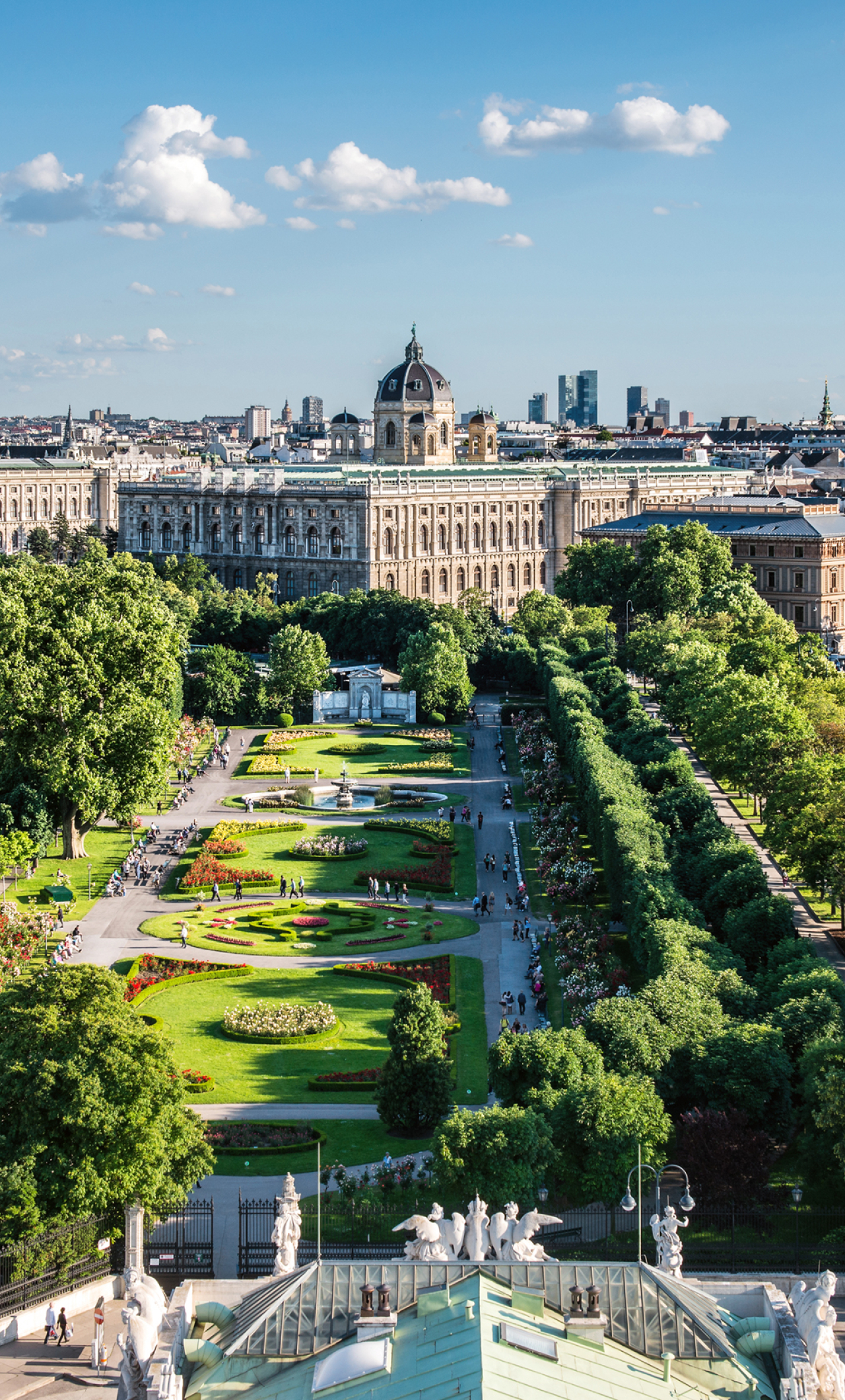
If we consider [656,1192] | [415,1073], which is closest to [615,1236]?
[656,1192]

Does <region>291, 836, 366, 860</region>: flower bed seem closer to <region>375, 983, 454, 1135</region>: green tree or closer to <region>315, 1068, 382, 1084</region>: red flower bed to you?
<region>315, 1068, 382, 1084</region>: red flower bed

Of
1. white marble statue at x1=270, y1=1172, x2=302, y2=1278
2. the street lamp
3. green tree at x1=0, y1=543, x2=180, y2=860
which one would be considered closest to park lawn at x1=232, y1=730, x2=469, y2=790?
green tree at x1=0, y1=543, x2=180, y2=860

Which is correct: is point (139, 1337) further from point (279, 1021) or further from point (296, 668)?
point (296, 668)

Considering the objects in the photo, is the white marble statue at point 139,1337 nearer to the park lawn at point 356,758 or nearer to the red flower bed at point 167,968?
the red flower bed at point 167,968

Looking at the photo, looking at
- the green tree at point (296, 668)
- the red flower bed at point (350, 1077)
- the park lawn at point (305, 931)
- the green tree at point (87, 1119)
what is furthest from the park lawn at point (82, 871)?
the green tree at point (296, 668)

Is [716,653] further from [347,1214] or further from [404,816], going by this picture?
[347,1214]
